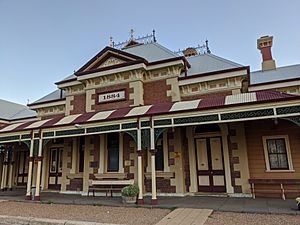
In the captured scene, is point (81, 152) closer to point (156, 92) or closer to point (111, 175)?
point (111, 175)

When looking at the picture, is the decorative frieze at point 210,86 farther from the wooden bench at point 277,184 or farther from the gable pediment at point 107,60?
the wooden bench at point 277,184

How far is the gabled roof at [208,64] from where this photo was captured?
1165 cm

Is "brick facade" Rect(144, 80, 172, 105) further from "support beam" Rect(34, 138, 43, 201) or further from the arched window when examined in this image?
"support beam" Rect(34, 138, 43, 201)

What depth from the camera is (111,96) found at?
12.2 meters

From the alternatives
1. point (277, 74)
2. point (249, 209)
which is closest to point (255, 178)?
point (249, 209)

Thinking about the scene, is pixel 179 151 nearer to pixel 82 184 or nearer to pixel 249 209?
pixel 249 209

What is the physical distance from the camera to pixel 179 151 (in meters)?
10.5

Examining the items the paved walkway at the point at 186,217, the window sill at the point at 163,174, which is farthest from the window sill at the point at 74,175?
the paved walkway at the point at 186,217

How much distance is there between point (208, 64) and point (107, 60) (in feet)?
17.7

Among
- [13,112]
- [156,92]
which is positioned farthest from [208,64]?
[13,112]

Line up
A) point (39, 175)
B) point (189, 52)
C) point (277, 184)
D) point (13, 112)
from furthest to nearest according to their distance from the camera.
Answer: point (13, 112), point (189, 52), point (39, 175), point (277, 184)

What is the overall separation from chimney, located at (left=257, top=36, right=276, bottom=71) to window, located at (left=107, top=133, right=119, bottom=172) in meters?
10.5

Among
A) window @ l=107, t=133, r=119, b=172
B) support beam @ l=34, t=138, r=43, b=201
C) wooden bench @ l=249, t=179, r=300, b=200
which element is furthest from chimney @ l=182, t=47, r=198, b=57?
support beam @ l=34, t=138, r=43, b=201

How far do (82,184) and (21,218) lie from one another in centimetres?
536
